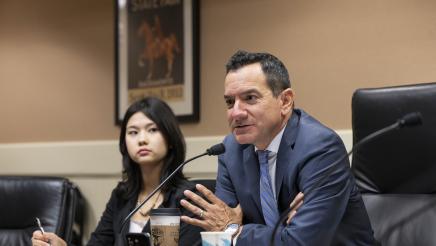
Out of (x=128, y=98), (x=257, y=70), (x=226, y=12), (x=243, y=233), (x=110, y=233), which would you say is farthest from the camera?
(x=128, y=98)

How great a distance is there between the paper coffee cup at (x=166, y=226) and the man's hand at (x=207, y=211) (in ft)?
0.31

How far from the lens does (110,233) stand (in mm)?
2412

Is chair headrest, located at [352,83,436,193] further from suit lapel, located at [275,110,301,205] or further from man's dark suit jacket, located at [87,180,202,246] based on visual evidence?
man's dark suit jacket, located at [87,180,202,246]

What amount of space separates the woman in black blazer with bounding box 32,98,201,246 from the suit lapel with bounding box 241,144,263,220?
18.5 inches

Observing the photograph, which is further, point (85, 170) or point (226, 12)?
point (85, 170)

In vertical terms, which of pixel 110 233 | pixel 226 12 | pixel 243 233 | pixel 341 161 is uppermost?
pixel 226 12

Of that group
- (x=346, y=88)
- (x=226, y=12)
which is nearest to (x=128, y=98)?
(x=226, y=12)

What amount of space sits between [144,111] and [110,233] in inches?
21.0

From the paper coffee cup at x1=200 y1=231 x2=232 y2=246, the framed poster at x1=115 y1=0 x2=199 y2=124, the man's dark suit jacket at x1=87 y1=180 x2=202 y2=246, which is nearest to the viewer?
the paper coffee cup at x1=200 y1=231 x2=232 y2=246

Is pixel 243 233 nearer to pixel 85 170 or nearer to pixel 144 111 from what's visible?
pixel 144 111

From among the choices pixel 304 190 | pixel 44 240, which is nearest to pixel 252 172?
pixel 304 190

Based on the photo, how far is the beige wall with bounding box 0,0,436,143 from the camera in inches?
96.2

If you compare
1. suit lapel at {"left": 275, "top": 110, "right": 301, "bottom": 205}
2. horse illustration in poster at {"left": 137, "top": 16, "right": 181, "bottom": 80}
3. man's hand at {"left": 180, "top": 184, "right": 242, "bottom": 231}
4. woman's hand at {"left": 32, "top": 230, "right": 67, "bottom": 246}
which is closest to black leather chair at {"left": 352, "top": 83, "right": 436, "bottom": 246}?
suit lapel at {"left": 275, "top": 110, "right": 301, "bottom": 205}

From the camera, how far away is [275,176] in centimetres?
179
